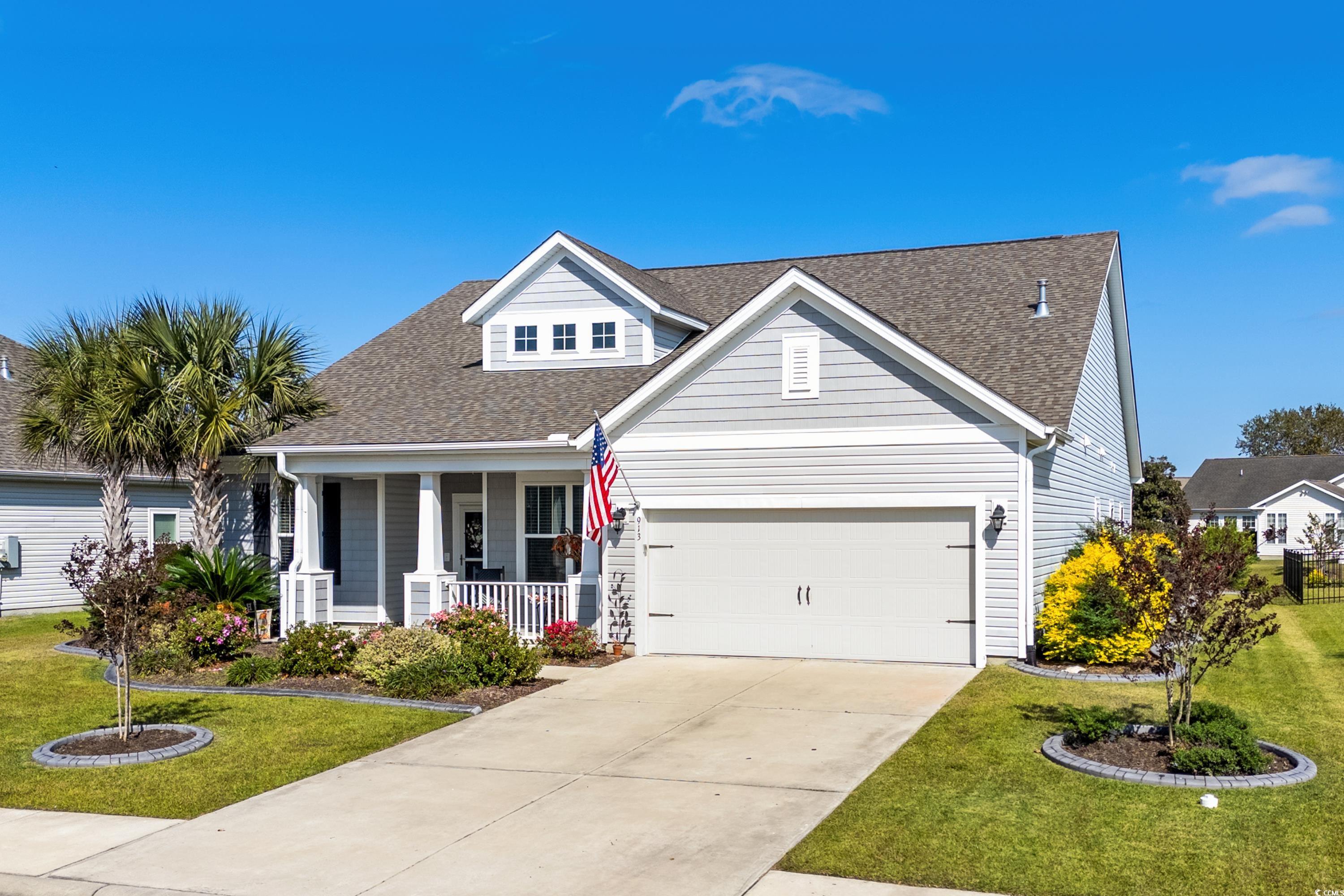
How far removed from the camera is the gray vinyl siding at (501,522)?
19297 mm

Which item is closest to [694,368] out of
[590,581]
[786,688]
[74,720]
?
[590,581]

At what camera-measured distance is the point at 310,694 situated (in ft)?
43.4

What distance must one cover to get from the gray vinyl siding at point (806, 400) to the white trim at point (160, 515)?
15.1 meters

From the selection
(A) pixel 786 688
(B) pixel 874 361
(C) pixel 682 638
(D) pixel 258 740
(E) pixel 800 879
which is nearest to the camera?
(E) pixel 800 879

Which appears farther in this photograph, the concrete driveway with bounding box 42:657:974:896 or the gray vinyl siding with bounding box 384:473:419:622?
the gray vinyl siding with bounding box 384:473:419:622

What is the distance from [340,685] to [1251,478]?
194 ft

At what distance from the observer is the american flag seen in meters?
15.4

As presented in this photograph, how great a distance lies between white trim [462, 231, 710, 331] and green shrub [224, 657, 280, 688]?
8064 millimetres

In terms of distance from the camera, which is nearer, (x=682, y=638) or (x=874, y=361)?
(x=874, y=361)

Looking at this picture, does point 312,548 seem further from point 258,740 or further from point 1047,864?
point 1047,864

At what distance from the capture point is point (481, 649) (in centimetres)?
1384

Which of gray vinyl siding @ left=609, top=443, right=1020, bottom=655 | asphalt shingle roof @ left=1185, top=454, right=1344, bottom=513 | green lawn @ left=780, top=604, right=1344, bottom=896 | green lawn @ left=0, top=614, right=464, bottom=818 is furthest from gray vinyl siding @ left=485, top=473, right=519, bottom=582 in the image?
asphalt shingle roof @ left=1185, top=454, right=1344, bottom=513

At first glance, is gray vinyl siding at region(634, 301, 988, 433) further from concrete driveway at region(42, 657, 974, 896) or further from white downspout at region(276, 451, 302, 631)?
white downspout at region(276, 451, 302, 631)

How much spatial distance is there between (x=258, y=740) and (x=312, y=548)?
780cm
